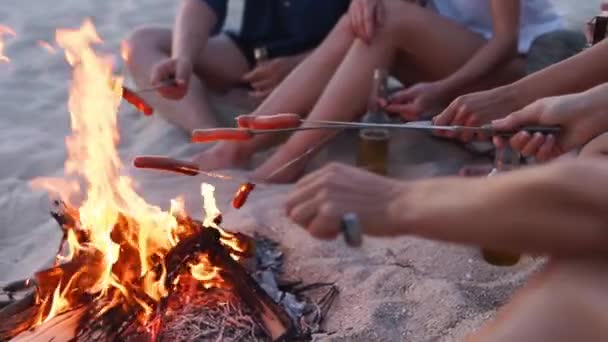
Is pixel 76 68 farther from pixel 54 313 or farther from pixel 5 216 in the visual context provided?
pixel 54 313

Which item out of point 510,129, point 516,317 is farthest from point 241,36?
point 516,317

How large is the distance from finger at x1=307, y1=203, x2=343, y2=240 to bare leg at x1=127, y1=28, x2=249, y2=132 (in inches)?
84.7

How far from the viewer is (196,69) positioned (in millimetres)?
3367

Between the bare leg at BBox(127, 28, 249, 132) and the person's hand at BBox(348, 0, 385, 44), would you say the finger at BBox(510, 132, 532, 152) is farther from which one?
the bare leg at BBox(127, 28, 249, 132)

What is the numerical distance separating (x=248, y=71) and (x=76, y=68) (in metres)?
1.18

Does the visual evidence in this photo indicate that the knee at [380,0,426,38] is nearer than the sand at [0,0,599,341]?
No

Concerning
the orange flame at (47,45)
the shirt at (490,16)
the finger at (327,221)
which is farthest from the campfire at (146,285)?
the orange flame at (47,45)

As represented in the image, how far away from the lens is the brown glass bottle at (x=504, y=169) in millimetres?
2170

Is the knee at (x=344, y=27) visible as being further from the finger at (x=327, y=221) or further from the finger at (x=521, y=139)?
the finger at (x=327, y=221)

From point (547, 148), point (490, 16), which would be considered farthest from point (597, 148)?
point (490, 16)

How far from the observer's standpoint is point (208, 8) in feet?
10.8

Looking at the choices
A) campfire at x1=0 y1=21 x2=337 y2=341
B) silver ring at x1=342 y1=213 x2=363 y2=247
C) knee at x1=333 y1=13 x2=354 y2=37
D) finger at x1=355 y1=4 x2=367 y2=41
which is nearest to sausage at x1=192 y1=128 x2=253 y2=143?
campfire at x1=0 y1=21 x2=337 y2=341

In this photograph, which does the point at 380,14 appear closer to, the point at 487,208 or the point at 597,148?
the point at 597,148

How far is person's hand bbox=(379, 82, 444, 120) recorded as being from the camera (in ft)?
8.59
